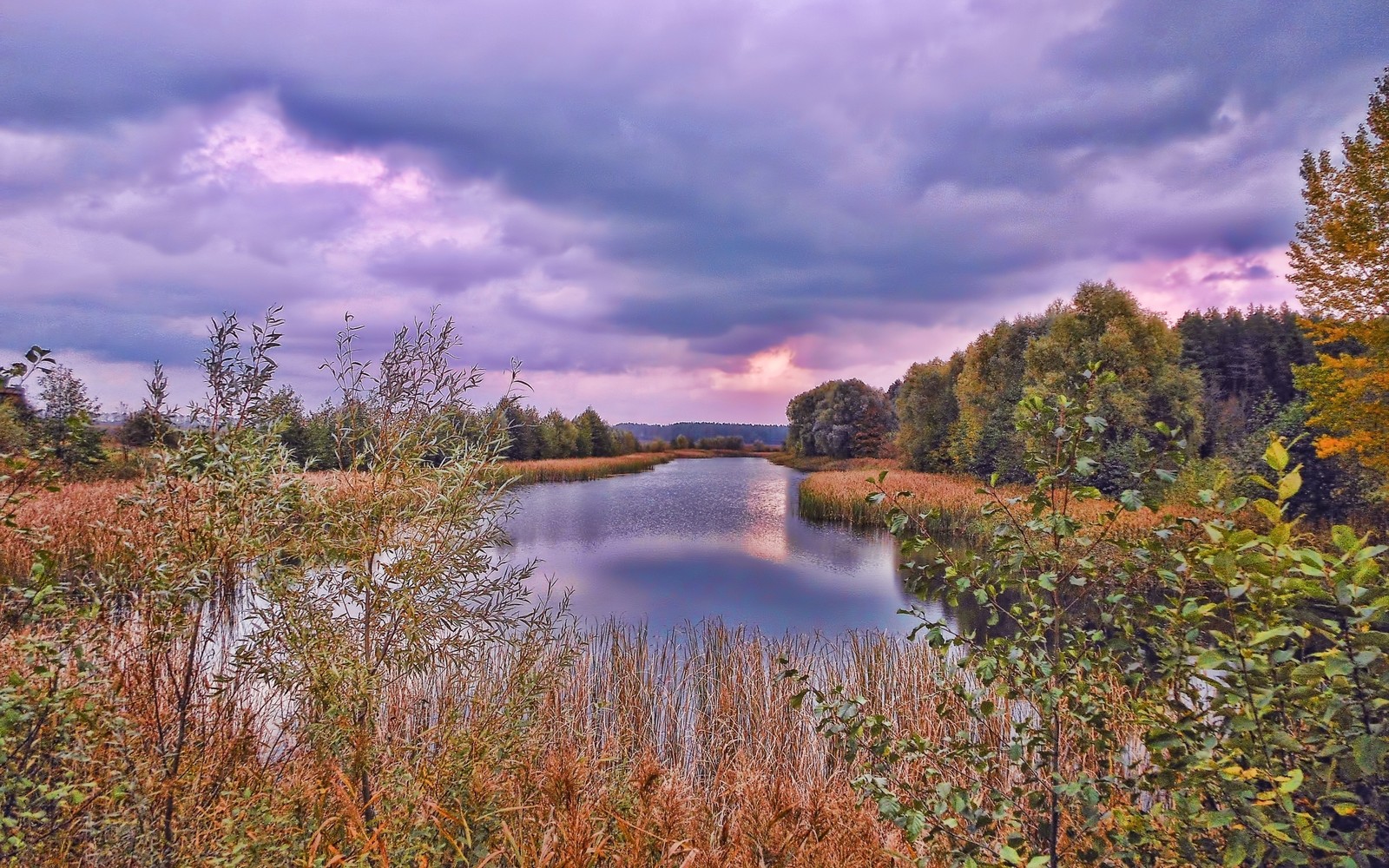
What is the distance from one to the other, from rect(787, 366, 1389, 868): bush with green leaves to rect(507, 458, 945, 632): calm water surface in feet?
17.9

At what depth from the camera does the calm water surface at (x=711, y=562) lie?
1329 centimetres

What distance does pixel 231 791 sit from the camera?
297 centimetres

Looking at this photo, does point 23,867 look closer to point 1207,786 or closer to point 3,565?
point 1207,786

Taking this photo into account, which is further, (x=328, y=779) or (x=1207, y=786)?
(x=328, y=779)

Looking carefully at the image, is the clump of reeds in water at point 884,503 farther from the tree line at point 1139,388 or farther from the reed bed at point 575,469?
the reed bed at point 575,469

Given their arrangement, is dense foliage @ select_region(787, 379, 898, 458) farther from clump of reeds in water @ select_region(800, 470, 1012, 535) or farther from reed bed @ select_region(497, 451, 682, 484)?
clump of reeds in water @ select_region(800, 470, 1012, 535)

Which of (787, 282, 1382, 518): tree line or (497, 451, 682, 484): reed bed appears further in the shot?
(497, 451, 682, 484): reed bed

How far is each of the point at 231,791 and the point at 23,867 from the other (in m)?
0.75

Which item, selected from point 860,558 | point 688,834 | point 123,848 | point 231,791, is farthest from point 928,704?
point 860,558

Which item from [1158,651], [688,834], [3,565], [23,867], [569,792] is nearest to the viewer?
[1158,651]

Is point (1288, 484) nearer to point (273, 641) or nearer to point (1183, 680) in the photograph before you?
point (1183, 680)

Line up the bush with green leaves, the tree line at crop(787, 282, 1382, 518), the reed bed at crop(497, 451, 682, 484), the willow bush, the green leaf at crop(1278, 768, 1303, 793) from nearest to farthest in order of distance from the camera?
1. the green leaf at crop(1278, 768, 1303, 793)
2. the bush with green leaves
3. the willow bush
4. the tree line at crop(787, 282, 1382, 518)
5. the reed bed at crop(497, 451, 682, 484)

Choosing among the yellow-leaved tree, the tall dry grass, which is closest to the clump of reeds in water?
the yellow-leaved tree

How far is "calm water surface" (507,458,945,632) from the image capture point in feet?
43.6
